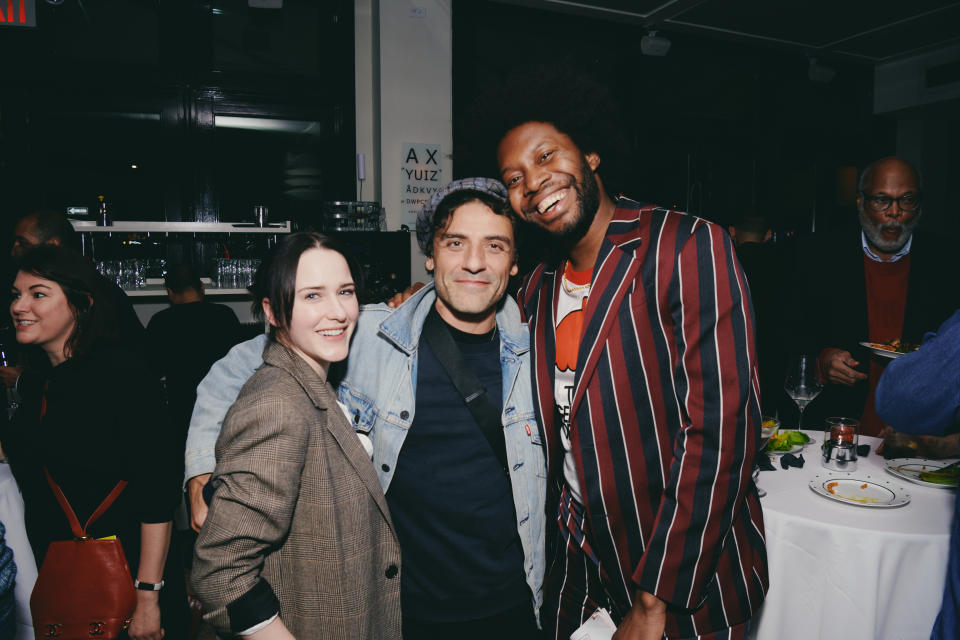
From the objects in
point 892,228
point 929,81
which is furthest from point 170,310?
point 929,81

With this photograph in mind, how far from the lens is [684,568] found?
1254mm

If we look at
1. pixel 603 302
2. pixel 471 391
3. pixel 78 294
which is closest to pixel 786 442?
pixel 603 302

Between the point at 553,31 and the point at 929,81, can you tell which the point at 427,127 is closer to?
the point at 553,31

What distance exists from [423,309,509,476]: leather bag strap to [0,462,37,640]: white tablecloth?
1.67 metres

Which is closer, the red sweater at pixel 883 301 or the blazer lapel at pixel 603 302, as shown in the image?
the blazer lapel at pixel 603 302

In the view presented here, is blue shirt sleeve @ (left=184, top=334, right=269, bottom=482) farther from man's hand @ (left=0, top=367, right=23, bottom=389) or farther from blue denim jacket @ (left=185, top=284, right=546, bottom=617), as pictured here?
man's hand @ (left=0, top=367, right=23, bottom=389)

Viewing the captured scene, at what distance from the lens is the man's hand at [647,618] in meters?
1.28

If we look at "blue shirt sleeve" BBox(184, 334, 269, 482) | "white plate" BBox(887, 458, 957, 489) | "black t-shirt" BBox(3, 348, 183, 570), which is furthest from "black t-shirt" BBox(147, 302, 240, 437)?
"white plate" BBox(887, 458, 957, 489)

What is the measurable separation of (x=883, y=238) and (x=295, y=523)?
9.23 ft

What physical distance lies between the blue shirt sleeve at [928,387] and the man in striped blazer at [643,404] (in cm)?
26

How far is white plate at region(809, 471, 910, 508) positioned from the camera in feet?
5.80

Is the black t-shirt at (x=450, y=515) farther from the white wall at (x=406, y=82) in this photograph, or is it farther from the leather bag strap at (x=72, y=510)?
the white wall at (x=406, y=82)

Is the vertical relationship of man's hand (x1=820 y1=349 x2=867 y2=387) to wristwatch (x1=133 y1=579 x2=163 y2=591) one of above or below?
above

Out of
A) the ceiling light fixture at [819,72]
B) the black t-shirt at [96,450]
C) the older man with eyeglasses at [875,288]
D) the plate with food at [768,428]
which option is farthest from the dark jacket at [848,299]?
the ceiling light fixture at [819,72]
